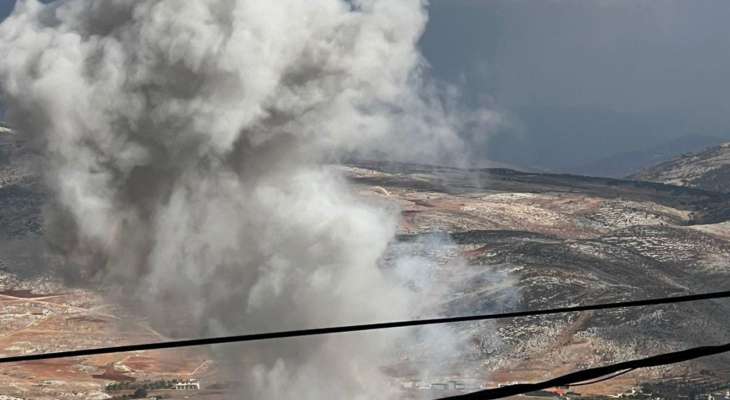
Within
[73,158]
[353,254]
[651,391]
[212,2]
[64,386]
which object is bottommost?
[651,391]

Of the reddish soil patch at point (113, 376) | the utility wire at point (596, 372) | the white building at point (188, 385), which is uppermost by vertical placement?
the reddish soil patch at point (113, 376)

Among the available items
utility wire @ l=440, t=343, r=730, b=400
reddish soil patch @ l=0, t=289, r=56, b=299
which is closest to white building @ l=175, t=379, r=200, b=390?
reddish soil patch @ l=0, t=289, r=56, b=299

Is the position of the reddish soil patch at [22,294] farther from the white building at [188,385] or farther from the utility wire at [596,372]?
the utility wire at [596,372]

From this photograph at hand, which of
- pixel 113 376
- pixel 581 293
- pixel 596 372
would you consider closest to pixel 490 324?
pixel 581 293

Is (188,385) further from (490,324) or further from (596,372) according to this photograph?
(596,372)

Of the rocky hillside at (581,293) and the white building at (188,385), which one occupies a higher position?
the rocky hillside at (581,293)

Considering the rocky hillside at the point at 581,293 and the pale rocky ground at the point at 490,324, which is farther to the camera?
the rocky hillside at the point at 581,293

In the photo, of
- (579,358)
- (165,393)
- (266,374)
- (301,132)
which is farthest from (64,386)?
(579,358)

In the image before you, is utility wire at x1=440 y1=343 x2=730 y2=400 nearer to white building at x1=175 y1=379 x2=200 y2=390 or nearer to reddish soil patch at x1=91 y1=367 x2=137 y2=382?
white building at x1=175 y1=379 x2=200 y2=390

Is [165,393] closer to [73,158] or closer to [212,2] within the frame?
[73,158]

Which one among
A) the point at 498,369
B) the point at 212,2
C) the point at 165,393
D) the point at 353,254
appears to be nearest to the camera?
the point at 212,2

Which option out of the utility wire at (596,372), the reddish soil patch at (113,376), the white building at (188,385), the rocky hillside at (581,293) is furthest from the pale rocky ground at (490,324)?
the utility wire at (596,372)
